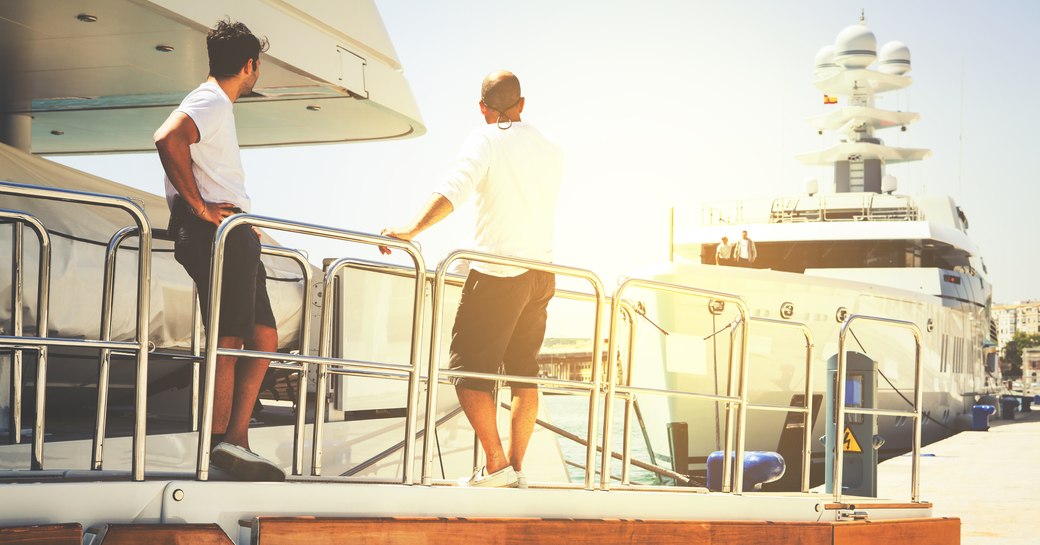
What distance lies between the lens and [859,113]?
77.4 feet

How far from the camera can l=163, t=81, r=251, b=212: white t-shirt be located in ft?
10.5

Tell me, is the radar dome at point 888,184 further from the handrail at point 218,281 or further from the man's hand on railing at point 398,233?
the handrail at point 218,281

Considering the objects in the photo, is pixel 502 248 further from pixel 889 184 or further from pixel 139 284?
pixel 889 184

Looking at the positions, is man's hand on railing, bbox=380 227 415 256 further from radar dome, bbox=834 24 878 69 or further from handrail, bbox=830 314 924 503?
radar dome, bbox=834 24 878 69

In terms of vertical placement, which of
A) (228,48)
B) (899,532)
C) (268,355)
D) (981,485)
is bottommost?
(981,485)

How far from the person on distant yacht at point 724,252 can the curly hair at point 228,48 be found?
50.7 ft

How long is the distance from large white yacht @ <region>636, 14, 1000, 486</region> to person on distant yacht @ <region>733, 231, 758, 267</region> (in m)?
0.08

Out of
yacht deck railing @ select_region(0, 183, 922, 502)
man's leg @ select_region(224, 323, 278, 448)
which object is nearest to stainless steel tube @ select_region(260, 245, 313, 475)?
yacht deck railing @ select_region(0, 183, 922, 502)

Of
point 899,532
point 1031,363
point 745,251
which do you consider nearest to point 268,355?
point 899,532

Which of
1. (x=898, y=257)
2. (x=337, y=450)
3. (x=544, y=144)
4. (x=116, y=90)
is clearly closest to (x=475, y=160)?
(x=544, y=144)

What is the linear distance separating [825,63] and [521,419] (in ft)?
72.5

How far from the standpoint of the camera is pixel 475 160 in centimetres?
386

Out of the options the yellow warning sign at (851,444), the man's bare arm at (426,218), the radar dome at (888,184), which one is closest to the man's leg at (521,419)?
the man's bare arm at (426,218)

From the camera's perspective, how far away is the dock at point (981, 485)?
885 cm
